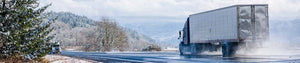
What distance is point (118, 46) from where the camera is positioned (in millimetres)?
70188

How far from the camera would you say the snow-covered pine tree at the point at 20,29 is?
14672 millimetres

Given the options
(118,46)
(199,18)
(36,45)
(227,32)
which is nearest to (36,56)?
(36,45)

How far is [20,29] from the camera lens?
1481cm

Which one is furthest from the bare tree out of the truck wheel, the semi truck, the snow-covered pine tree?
the snow-covered pine tree

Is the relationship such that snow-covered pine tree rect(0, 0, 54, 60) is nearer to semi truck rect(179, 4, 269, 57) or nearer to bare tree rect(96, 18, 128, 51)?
semi truck rect(179, 4, 269, 57)

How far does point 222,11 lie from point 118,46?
4435cm

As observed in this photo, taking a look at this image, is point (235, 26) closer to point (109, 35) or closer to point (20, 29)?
point (20, 29)

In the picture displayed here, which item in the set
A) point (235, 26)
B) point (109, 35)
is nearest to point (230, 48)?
point (235, 26)

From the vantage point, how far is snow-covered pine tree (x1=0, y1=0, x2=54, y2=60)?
1467cm

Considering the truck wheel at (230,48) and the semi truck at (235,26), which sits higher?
the semi truck at (235,26)

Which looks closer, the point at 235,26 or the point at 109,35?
the point at 235,26

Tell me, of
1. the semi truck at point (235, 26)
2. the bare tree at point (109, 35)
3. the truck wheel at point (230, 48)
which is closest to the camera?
the semi truck at point (235, 26)

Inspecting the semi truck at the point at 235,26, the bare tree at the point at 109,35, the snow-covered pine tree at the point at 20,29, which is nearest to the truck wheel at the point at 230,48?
the semi truck at the point at 235,26

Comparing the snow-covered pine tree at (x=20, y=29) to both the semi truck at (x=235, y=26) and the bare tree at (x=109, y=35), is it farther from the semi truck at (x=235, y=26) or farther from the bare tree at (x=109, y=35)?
the bare tree at (x=109, y=35)
